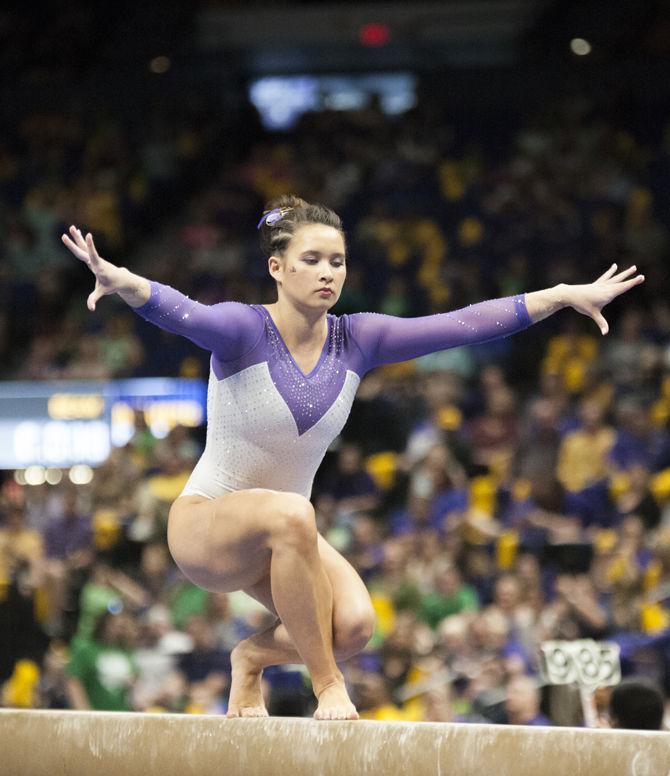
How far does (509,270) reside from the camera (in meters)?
11.1

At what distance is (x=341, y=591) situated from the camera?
12.0 feet

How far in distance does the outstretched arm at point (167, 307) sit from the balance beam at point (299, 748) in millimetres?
1044

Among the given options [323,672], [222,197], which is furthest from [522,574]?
[222,197]

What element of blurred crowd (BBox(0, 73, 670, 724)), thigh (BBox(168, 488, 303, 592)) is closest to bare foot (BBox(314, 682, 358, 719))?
thigh (BBox(168, 488, 303, 592))

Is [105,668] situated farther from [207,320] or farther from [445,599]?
[207,320]

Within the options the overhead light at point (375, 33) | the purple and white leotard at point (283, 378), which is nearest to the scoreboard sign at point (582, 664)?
the purple and white leotard at point (283, 378)

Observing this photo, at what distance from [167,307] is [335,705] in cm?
117

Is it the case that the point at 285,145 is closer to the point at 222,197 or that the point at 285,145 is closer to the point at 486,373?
the point at 222,197

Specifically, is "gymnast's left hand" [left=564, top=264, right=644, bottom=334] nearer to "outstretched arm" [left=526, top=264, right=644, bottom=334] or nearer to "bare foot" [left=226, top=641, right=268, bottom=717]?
"outstretched arm" [left=526, top=264, right=644, bottom=334]

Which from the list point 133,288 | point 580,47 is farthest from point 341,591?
point 580,47

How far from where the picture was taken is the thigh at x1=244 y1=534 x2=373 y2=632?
3615 mm

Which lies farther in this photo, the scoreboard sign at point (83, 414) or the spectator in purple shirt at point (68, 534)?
the scoreboard sign at point (83, 414)

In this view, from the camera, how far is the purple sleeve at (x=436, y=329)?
3736 millimetres

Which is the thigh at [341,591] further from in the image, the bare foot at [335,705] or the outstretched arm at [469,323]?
the outstretched arm at [469,323]
